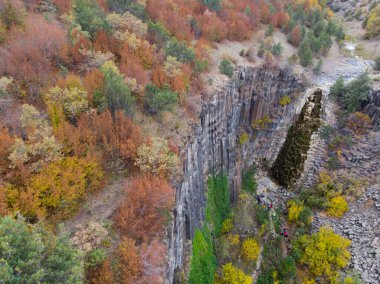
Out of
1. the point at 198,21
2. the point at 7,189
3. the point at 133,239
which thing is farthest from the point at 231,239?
the point at 198,21

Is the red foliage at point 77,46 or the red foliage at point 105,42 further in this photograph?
the red foliage at point 105,42

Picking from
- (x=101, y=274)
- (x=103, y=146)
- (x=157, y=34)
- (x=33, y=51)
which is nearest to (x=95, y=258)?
(x=101, y=274)

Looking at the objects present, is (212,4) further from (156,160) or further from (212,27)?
(156,160)

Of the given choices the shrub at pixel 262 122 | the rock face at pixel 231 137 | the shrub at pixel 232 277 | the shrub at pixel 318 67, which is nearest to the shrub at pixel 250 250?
the shrub at pixel 232 277

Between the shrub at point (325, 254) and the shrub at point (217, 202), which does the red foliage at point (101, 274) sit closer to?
the shrub at point (217, 202)

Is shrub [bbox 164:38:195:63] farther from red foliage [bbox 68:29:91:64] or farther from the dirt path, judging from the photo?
the dirt path

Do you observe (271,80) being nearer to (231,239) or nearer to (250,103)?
(250,103)

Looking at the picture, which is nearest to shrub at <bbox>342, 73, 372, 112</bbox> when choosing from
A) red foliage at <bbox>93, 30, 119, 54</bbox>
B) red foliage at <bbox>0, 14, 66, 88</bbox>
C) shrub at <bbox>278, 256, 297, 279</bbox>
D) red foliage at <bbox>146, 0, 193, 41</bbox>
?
shrub at <bbox>278, 256, 297, 279</bbox>
